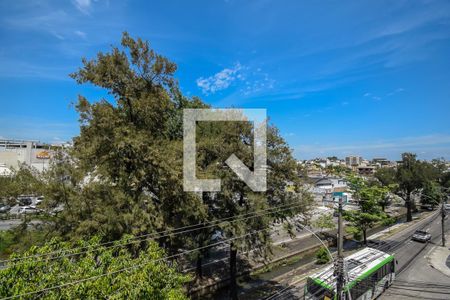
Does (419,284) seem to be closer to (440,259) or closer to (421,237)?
(440,259)

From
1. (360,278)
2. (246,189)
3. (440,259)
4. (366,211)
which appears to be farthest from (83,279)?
(440,259)

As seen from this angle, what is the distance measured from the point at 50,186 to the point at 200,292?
1004cm

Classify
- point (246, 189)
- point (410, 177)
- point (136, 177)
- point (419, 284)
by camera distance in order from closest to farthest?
point (136, 177), point (246, 189), point (419, 284), point (410, 177)

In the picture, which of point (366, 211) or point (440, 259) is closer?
point (440, 259)

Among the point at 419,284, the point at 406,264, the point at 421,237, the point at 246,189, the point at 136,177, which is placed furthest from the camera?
the point at 421,237

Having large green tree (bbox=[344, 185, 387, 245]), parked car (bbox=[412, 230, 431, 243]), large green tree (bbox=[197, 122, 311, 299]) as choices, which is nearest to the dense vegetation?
large green tree (bbox=[197, 122, 311, 299])

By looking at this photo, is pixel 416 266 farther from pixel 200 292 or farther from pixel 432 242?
pixel 200 292

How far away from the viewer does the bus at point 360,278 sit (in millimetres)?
11156

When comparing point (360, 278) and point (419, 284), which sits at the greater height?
point (360, 278)

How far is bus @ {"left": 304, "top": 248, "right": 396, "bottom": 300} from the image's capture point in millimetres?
11156

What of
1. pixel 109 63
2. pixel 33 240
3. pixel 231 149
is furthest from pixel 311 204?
pixel 33 240

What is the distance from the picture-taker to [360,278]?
39.1ft

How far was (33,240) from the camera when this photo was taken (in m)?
10.3

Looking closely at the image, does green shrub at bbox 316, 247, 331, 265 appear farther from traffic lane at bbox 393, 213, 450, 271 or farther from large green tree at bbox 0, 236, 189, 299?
large green tree at bbox 0, 236, 189, 299
